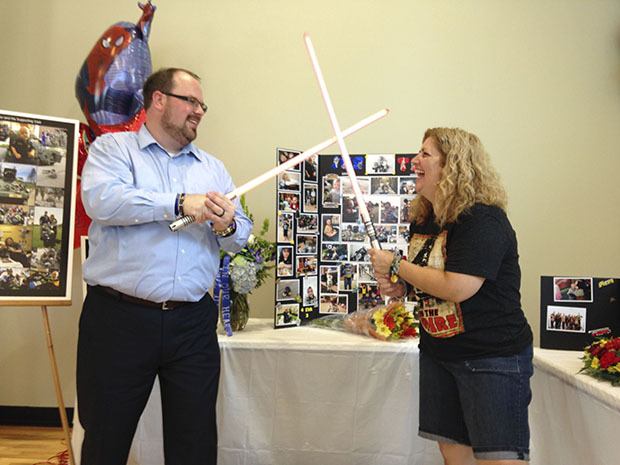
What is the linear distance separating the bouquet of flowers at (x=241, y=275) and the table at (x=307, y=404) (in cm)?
19

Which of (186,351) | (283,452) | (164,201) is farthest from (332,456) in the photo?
(164,201)

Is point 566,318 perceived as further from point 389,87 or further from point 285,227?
point 389,87

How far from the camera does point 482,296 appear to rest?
1.60 metres

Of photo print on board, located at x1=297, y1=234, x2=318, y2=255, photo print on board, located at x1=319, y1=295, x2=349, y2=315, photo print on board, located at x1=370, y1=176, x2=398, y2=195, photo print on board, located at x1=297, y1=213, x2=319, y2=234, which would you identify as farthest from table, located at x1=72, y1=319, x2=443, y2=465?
photo print on board, located at x1=370, y1=176, x2=398, y2=195

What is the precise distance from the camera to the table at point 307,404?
7.72ft

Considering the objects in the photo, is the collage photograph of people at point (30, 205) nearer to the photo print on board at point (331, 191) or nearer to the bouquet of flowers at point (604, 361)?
the photo print on board at point (331, 191)

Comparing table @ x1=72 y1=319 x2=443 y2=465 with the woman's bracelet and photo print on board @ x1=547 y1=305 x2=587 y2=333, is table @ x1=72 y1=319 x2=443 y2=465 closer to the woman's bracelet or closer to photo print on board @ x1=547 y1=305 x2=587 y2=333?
photo print on board @ x1=547 y1=305 x2=587 y2=333

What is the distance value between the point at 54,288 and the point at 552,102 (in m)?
3.04

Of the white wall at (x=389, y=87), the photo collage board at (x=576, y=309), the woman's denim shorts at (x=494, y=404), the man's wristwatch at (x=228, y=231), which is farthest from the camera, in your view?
the white wall at (x=389, y=87)

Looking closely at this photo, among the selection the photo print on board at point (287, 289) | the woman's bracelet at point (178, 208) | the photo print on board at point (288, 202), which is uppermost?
the photo print on board at point (288, 202)

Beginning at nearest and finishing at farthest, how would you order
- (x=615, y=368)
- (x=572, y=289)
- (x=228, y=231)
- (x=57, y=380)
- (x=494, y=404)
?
(x=494, y=404)
(x=615, y=368)
(x=228, y=231)
(x=572, y=289)
(x=57, y=380)

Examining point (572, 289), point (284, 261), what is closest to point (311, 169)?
point (284, 261)

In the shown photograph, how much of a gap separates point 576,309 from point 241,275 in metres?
1.51

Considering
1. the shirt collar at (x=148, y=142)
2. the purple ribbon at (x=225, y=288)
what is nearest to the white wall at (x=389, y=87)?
the purple ribbon at (x=225, y=288)
